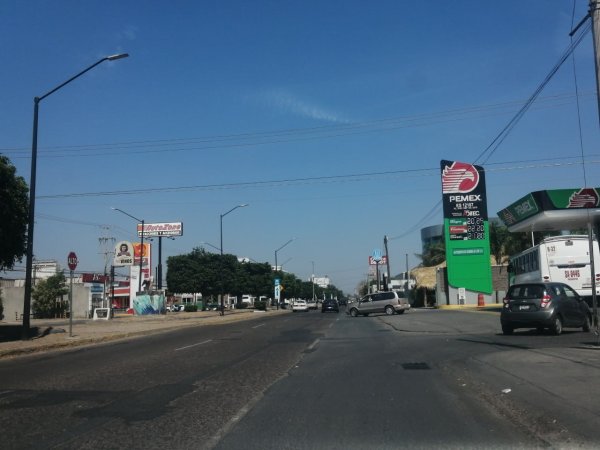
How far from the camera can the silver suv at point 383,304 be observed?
42.1 meters

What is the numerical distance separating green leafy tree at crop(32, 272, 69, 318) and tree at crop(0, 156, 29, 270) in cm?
4114

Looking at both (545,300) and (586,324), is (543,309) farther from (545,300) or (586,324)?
(586,324)

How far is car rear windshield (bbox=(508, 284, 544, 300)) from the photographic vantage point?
1795 cm

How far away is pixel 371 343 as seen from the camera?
18297mm

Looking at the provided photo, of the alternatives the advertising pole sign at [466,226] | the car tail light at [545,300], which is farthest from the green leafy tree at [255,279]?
the car tail light at [545,300]

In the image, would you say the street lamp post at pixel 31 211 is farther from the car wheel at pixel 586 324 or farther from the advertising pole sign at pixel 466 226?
the advertising pole sign at pixel 466 226

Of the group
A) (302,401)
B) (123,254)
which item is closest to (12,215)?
(302,401)

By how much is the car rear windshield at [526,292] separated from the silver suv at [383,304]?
2348 centimetres

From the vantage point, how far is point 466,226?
5000 cm

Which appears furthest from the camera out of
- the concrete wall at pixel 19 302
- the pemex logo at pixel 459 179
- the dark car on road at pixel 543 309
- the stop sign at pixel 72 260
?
the concrete wall at pixel 19 302

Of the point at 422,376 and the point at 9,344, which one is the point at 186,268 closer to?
the point at 9,344

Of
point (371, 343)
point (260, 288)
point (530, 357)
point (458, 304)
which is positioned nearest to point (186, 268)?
point (260, 288)

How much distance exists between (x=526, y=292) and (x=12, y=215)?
1762cm

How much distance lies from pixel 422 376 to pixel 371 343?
740 cm
